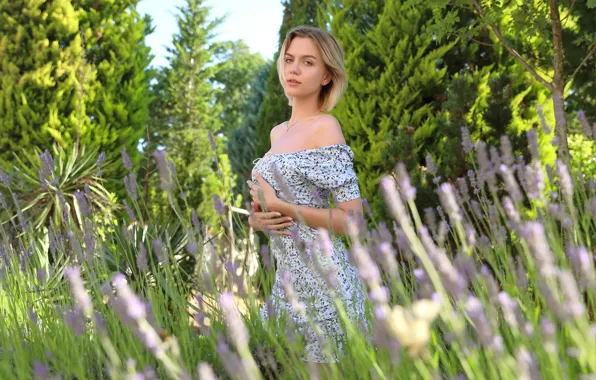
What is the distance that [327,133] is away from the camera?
2.56 metres

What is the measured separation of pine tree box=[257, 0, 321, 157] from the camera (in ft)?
32.1

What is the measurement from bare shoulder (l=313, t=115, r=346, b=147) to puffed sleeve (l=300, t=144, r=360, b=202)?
0.11 ft

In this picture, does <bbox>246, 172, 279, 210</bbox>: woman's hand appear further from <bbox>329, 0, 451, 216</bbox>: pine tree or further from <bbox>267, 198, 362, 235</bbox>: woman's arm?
<bbox>329, 0, 451, 216</bbox>: pine tree

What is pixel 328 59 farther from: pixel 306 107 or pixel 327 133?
pixel 327 133

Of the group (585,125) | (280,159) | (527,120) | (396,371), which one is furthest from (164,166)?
(527,120)

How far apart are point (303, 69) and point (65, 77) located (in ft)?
24.3

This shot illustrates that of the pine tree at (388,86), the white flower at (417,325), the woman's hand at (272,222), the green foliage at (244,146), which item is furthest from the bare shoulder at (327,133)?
the green foliage at (244,146)

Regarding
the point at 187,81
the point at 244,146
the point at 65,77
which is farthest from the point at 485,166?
the point at 187,81

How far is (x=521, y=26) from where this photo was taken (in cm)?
419

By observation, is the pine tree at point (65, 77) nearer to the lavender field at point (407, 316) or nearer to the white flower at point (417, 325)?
the lavender field at point (407, 316)

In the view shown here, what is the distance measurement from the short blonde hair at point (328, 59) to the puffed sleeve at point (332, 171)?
41cm

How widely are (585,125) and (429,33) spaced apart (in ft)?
6.27

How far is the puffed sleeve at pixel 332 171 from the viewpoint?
2490mm

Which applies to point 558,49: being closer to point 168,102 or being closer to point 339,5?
point 339,5
